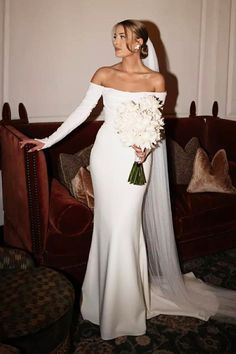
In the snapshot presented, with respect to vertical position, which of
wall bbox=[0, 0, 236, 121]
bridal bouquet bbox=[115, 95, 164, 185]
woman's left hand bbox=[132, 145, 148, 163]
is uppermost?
wall bbox=[0, 0, 236, 121]

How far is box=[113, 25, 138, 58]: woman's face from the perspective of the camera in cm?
243

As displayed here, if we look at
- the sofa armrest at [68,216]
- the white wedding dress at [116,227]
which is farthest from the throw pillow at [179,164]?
the white wedding dress at [116,227]

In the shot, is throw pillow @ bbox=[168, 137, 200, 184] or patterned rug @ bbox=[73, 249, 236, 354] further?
throw pillow @ bbox=[168, 137, 200, 184]

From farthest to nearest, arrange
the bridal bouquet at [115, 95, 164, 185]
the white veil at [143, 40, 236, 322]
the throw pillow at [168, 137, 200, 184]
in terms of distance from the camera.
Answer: the throw pillow at [168, 137, 200, 184]
the white veil at [143, 40, 236, 322]
the bridal bouquet at [115, 95, 164, 185]

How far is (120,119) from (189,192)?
1786 millimetres

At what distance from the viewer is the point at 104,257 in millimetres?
2586

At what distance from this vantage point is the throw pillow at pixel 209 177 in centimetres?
382

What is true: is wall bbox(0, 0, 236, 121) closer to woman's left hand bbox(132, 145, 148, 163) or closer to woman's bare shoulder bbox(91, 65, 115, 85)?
woman's bare shoulder bbox(91, 65, 115, 85)

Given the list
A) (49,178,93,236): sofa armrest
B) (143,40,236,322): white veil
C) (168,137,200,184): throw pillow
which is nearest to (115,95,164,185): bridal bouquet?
(143,40,236,322): white veil

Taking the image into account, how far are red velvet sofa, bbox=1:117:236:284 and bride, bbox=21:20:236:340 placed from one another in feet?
Result: 1.03

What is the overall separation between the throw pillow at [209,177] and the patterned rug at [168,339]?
1439 millimetres

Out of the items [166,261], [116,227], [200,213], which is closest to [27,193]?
[116,227]

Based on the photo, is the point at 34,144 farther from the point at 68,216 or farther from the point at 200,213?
the point at 200,213

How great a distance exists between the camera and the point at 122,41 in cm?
245
